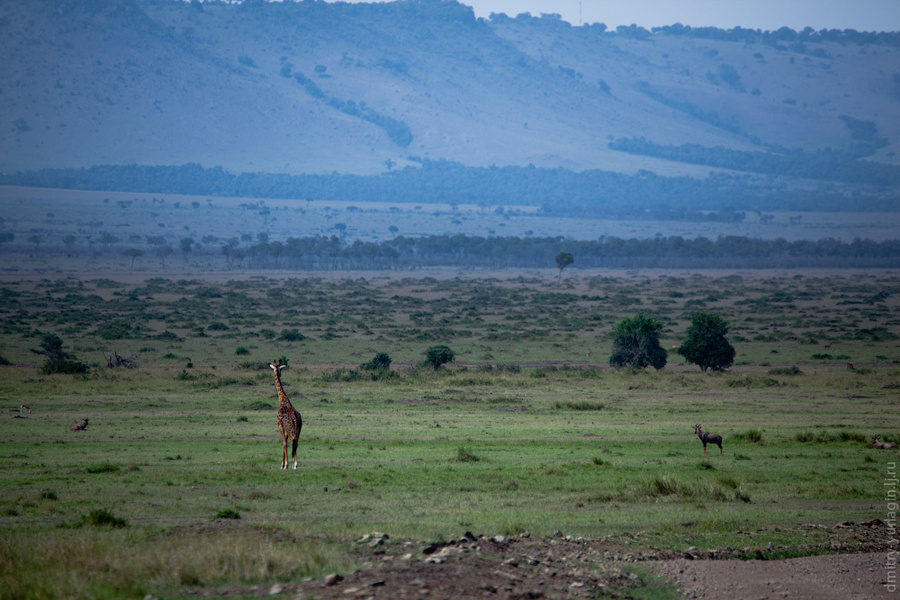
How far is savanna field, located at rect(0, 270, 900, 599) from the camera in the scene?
37.5 ft

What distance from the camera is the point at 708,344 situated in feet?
139

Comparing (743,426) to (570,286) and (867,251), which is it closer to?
(570,286)

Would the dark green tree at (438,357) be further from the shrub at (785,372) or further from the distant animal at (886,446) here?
the distant animal at (886,446)

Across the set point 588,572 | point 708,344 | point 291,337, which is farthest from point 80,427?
point 291,337

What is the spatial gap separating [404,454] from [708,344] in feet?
82.7

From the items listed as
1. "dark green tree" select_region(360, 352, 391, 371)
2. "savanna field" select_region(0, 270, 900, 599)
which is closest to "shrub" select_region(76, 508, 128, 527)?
"savanna field" select_region(0, 270, 900, 599)

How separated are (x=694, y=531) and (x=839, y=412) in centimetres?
1836

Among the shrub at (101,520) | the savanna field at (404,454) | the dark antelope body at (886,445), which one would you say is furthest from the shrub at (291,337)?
the shrub at (101,520)

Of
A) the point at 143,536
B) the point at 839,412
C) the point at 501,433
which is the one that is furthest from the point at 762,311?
the point at 143,536

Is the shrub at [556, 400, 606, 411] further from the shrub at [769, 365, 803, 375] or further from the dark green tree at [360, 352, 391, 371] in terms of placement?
the shrub at [769, 365, 803, 375]

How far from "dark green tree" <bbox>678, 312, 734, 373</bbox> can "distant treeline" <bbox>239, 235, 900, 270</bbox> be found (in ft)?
419

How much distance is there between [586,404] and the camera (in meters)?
31.0

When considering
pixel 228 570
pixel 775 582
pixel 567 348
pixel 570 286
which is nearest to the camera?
pixel 228 570

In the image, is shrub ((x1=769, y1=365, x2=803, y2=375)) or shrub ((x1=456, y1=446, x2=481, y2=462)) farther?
shrub ((x1=769, y1=365, x2=803, y2=375))
